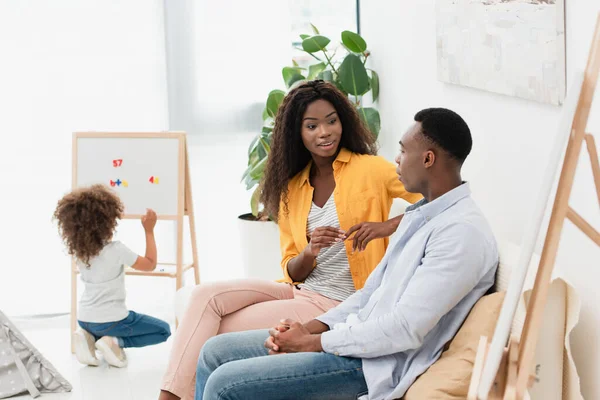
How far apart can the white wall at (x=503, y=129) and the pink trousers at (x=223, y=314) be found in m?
0.62

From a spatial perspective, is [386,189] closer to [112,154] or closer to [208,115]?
[112,154]

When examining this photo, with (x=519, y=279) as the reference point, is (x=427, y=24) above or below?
above

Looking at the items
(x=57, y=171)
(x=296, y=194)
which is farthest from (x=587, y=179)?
(x=57, y=171)

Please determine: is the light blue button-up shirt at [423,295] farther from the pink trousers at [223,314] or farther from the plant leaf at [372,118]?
the plant leaf at [372,118]

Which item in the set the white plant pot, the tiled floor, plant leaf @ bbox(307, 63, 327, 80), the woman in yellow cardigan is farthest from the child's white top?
plant leaf @ bbox(307, 63, 327, 80)

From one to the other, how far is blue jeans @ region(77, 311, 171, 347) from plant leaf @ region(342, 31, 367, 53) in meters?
1.53

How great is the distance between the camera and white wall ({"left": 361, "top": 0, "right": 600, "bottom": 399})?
186cm

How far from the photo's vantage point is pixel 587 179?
6.07 ft

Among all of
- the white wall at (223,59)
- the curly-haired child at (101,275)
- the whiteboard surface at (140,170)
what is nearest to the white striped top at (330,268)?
the curly-haired child at (101,275)

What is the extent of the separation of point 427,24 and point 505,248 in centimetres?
132

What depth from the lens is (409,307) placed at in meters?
1.82

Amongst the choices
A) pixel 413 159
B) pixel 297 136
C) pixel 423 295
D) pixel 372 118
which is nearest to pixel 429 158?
pixel 413 159

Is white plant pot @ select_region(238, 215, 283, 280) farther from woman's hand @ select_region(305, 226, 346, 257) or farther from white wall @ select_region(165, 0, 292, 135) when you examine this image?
woman's hand @ select_region(305, 226, 346, 257)

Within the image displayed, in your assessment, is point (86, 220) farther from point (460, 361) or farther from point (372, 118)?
point (460, 361)
